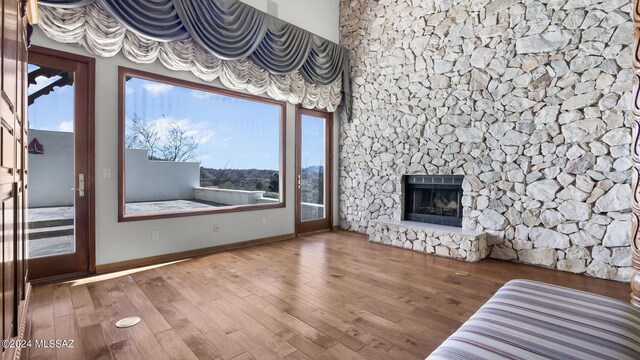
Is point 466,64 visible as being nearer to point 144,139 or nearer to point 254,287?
point 254,287

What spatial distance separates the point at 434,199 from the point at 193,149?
3.57 meters

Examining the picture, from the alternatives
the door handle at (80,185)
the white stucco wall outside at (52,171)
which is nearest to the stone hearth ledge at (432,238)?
the door handle at (80,185)

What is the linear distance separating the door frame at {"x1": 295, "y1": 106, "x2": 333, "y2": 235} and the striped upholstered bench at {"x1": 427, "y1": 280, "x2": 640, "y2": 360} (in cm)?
377

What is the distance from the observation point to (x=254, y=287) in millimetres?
2805

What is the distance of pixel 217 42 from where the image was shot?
3.66m

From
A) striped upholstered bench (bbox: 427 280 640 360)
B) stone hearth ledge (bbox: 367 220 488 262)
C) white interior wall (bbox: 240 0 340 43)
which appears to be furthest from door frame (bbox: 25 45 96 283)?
stone hearth ledge (bbox: 367 220 488 262)

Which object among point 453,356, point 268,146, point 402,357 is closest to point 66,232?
point 268,146

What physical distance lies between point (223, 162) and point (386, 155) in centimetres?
254

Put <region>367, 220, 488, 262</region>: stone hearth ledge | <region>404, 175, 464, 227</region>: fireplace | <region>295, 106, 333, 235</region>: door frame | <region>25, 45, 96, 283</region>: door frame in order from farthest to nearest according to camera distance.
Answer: <region>295, 106, 333, 235</region>: door frame
<region>404, 175, 464, 227</region>: fireplace
<region>367, 220, 488, 262</region>: stone hearth ledge
<region>25, 45, 96, 283</region>: door frame

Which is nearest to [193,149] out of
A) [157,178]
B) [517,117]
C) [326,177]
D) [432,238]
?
[157,178]

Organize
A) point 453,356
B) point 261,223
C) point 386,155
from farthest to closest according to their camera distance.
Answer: point 386,155 → point 261,223 → point 453,356

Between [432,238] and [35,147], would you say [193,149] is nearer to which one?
[35,147]

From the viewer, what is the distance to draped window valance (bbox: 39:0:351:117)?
9.51 ft

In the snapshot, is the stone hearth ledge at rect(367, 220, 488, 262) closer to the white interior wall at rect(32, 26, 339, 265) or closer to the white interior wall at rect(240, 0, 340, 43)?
the white interior wall at rect(32, 26, 339, 265)
